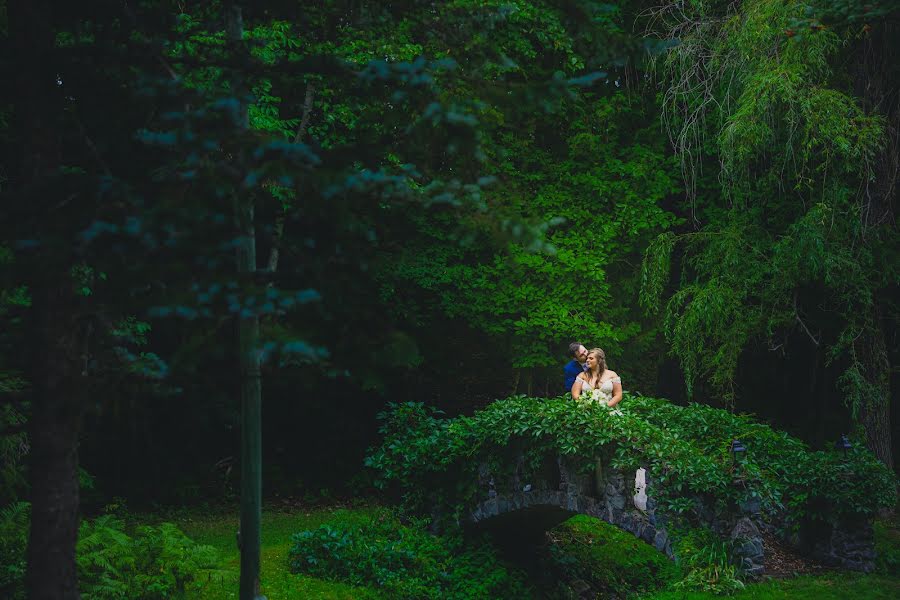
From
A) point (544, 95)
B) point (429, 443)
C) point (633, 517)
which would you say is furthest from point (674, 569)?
point (544, 95)

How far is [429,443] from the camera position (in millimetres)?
10789

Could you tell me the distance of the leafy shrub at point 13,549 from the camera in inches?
251

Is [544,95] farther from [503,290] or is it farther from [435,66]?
[503,290]

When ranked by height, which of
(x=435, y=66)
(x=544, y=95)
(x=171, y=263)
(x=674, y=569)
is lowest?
(x=674, y=569)

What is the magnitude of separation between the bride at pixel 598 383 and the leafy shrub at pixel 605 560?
2.64m

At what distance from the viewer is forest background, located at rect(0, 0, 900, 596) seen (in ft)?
13.6

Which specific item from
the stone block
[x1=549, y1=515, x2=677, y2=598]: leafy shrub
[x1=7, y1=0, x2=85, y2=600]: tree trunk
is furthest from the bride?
[x1=7, y1=0, x2=85, y2=600]: tree trunk

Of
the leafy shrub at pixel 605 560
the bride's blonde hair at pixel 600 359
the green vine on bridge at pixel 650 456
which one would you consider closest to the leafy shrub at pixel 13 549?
the green vine on bridge at pixel 650 456

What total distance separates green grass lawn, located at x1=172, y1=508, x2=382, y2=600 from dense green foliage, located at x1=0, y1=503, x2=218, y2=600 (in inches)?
9.3

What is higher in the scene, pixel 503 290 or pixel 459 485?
pixel 503 290

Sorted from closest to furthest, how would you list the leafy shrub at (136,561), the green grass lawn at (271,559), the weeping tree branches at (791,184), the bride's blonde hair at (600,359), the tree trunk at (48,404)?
the tree trunk at (48,404), the leafy shrub at (136,561), the green grass lawn at (271,559), the bride's blonde hair at (600,359), the weeping tree branches at (791,184)

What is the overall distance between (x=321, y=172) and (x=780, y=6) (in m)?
8.72

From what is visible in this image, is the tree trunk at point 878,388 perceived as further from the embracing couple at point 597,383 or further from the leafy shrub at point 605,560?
the embracing couple at point 597,383

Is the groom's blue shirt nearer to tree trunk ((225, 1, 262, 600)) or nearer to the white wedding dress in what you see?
the white wedding dress
